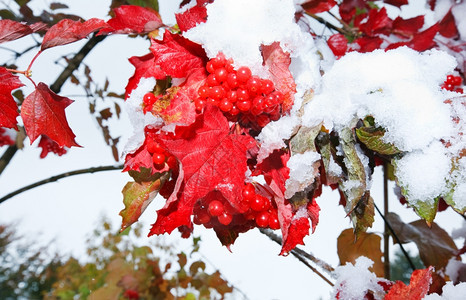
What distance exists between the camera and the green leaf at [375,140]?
0.44 metres

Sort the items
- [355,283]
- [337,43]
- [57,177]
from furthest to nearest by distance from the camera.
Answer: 1. [57,177]
2. [337,43]
3. [355,283]

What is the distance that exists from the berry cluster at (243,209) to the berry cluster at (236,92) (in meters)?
0.10

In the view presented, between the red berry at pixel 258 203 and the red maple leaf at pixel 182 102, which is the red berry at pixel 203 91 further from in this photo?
the red berry at pixel 258 203

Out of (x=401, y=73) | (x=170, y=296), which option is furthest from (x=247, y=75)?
(x=170, y=296)

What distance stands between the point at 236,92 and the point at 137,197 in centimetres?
19

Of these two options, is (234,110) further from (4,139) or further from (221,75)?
(4,139)

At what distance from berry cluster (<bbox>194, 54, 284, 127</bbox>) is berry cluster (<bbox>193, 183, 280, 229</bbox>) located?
0.31 ft

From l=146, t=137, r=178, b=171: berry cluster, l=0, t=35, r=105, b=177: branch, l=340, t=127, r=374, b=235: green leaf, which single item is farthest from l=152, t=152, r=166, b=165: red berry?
Answer: l=0, t=35, r=105, b=177: branch

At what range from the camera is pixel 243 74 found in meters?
0.46

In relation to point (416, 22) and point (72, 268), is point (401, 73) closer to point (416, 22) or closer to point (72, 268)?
point (416, 22)

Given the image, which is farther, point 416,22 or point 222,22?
point 416,22

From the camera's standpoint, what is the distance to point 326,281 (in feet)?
2.46

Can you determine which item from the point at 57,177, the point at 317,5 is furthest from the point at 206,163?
the point at 57,177

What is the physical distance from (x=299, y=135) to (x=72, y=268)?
6.73m
